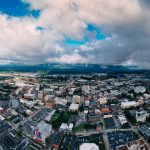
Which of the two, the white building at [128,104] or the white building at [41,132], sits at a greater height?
the white building at [128,104]

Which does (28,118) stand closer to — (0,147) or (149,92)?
(0,147)

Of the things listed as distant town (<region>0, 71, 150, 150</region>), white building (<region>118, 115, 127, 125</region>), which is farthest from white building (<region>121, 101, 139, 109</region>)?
white building (<region>118, 115, 127, 125</region>)

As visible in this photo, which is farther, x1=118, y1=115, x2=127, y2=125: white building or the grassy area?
x1=118, y1=115, x2=127, y2=125: white building

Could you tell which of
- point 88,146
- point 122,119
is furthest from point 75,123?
point 88,146

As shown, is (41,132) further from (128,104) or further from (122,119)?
(128,104)

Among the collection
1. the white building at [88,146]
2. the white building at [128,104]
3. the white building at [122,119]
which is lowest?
the white building at [88,146]

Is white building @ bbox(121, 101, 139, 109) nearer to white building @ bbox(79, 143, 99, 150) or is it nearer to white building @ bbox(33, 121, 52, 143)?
white building @ bbox(33, 121, 52, 143)

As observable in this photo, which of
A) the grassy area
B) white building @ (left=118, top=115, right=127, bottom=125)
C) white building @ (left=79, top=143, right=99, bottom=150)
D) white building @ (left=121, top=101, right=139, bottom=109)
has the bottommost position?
white building @ (left=79, top=143, right=99, bottom=150)

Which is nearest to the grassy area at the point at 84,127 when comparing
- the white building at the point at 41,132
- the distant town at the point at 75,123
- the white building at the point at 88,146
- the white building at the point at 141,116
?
the distant town at the point at 75,123

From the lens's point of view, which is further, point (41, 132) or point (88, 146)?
point (41, 132)

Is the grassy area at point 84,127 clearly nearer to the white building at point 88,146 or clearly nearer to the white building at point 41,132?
the white building at point 41,132

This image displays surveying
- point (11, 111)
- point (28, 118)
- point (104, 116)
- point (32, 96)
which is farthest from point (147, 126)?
point (32, 96)

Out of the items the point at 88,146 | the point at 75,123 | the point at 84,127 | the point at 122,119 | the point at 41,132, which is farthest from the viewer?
the point at 122,119
